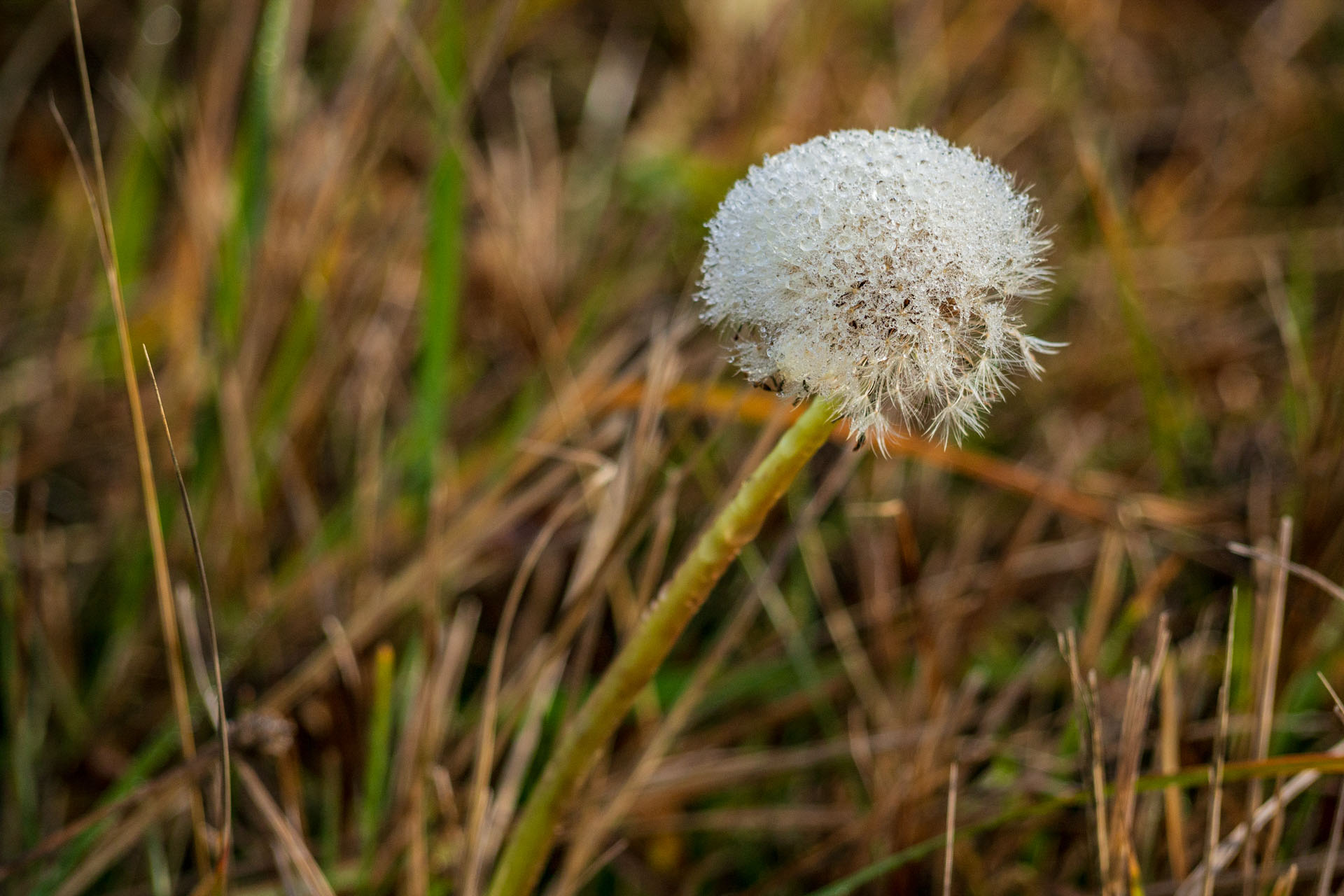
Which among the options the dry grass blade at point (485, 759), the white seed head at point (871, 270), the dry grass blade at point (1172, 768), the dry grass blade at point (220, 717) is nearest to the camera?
the white seed head at point (871, 270)

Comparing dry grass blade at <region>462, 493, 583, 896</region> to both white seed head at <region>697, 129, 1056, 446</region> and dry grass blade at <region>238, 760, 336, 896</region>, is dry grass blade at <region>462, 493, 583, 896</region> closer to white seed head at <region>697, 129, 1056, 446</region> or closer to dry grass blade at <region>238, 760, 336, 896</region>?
dry grass blade at <region>238, 760, 336, 896</region>

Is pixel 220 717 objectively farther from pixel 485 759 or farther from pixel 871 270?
pixel 871 270

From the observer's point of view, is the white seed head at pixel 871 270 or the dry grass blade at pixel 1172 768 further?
the dry grass blade at pixel 1172 768

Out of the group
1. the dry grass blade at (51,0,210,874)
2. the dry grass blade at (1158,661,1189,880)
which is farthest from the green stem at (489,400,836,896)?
the dry grass blade at (1158,661,1189,880)

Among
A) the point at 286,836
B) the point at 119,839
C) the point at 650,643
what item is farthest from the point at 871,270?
the point at 119,839

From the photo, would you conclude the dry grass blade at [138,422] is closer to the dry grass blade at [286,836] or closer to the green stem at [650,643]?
the dry grass blade at [286,836]

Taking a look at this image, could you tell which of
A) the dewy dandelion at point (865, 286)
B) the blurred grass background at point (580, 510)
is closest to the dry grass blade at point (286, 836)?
the blurred grass background at point (580, 510)
